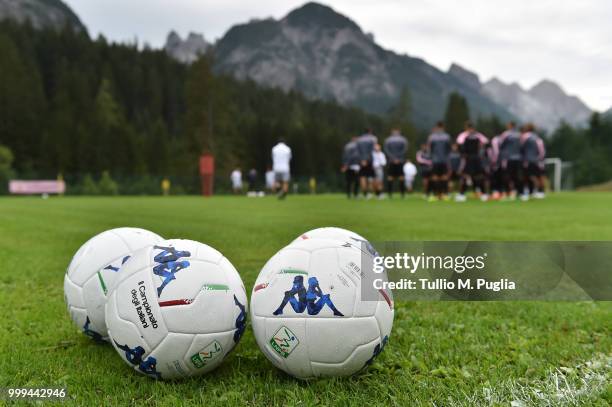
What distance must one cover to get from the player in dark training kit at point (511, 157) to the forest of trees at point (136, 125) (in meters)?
36.3

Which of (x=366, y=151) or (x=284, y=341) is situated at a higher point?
(x=366, y=151)

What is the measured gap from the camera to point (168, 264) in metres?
2.89

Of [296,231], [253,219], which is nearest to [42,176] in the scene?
[253,219]

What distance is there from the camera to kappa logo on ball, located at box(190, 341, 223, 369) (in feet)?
9.21

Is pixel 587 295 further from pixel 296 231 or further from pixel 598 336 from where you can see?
pixel 296 231

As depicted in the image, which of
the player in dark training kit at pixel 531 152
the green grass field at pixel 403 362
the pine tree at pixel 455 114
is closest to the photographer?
the green grass field at pixel 403 362

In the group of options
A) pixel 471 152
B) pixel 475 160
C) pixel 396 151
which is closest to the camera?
pixel 471 152

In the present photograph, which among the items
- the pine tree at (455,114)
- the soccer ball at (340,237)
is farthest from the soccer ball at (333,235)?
the pine tree at (455,114)

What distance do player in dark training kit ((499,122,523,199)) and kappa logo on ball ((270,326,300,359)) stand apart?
17.9 m

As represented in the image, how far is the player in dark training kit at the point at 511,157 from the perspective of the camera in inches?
741

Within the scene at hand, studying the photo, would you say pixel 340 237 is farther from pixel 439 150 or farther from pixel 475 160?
pixel 475 160

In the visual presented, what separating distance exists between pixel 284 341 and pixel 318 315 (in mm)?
247

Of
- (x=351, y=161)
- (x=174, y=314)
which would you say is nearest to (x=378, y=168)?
(x=351, y=161)

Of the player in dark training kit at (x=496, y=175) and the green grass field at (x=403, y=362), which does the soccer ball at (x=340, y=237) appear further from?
the player in dark training kit at (x=496, y=175)
